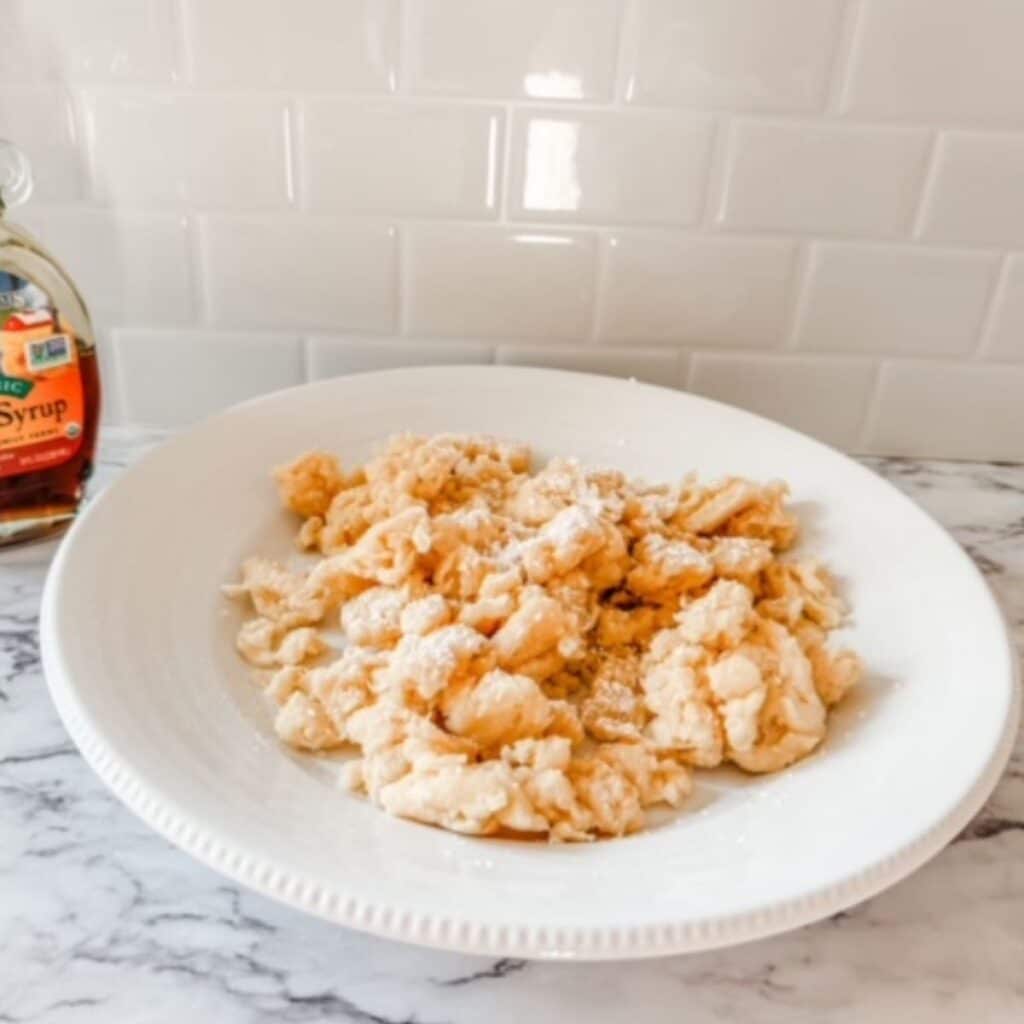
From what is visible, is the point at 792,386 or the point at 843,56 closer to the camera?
the point at 843,56

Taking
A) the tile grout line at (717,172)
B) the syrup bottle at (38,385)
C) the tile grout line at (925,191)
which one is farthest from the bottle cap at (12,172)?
the tile grout line at (925,191)

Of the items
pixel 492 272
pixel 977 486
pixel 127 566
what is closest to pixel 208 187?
pixel 492 272

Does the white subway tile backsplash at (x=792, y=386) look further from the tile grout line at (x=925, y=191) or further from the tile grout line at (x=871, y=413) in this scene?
the tile grout line at (x=925, y=191)

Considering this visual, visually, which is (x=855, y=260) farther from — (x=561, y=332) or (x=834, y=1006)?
(x=834, y=1006)

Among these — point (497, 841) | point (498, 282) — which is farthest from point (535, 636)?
point (498, 282)

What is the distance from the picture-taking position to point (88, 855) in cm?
56

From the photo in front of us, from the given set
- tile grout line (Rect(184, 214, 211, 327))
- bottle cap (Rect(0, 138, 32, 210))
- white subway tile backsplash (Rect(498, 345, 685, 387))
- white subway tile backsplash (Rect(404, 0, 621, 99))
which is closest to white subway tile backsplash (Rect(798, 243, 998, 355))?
white subway tile backsplash (Rect(498, 345, 685, 387))

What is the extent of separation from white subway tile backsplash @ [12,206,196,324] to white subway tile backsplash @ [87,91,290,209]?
20mm

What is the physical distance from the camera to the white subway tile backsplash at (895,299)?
843 mm

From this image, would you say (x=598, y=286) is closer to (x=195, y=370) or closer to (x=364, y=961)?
(x=195, y=370)

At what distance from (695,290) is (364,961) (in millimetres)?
540

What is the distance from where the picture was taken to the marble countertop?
0.49 m

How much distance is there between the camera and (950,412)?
91 cm

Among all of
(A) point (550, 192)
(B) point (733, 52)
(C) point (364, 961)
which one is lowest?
(C) point (364, 961)
